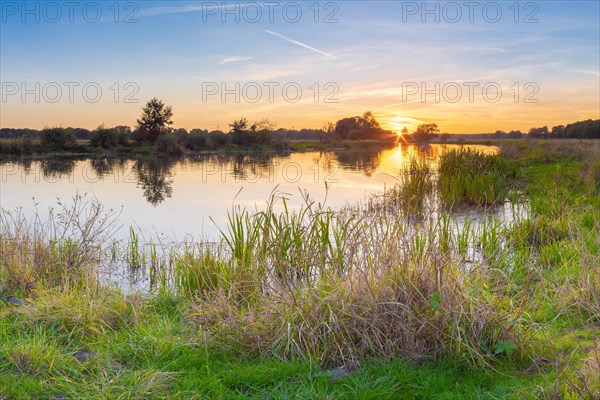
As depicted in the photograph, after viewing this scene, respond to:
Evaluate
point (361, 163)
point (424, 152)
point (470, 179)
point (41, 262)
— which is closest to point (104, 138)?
point (361, 163)

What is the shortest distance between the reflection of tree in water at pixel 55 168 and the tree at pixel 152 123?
10843 mm

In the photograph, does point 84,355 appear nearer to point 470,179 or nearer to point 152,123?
point 470,179

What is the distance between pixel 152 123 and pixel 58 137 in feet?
29.1

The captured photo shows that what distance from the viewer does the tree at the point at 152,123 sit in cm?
5288

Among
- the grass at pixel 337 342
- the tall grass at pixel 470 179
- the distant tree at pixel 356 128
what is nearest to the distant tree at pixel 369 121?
the distant tree at pixel 356 128

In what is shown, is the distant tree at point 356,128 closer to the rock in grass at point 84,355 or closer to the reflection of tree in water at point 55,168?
the reflection of tree in water at point 55,168

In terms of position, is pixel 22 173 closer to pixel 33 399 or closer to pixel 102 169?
pixel 102 169

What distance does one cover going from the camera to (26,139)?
151ft

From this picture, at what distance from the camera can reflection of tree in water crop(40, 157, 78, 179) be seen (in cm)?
3038

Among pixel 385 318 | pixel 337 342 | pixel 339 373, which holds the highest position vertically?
pixel 385 318

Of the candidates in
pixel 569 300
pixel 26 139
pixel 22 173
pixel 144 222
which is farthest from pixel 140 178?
pixel 569 300

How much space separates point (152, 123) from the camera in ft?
175

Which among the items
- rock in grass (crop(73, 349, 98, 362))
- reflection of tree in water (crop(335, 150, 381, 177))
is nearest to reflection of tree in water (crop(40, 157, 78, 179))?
reflection of tree in water (crop(335, 150, 381, 177))

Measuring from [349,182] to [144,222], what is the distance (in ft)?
40.3
